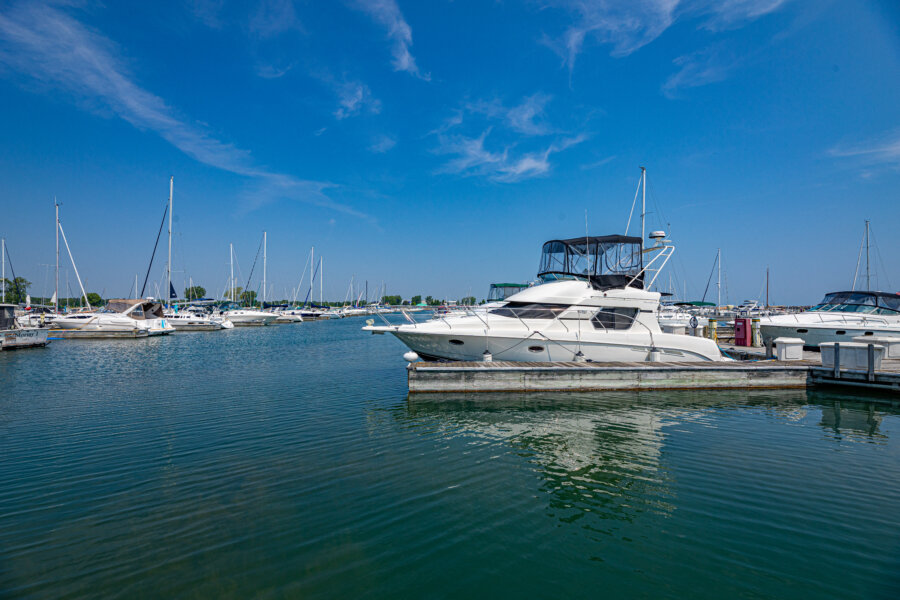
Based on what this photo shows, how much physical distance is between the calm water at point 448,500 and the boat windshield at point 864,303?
13.0m

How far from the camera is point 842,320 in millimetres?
20719

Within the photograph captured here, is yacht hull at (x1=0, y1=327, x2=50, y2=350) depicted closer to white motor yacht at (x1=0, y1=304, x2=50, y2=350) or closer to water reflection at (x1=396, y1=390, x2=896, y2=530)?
white motor yacht at (x1=0, y1=304, x2=50, y2=350)

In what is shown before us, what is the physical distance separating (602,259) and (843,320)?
1401 centimetres

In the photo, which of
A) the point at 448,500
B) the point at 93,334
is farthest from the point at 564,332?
the point at 93,334

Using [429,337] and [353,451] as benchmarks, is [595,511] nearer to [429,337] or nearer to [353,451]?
[353,451]

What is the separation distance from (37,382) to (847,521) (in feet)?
80.5

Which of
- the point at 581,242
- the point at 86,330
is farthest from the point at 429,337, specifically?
the point at 86,330

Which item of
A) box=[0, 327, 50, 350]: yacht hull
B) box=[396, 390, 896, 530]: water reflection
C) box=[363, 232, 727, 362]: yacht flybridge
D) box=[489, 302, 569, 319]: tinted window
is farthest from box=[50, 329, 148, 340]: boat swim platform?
box=[489, 302, 569, 319]: tinted window

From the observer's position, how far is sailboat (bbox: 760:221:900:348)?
66.1 ft

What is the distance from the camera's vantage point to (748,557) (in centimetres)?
508

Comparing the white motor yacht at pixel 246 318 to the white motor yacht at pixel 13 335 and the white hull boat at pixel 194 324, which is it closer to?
the white hull boat at pixel 194 324

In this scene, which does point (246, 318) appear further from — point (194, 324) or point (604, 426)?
point (604, 426)

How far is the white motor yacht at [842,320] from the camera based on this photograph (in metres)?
20.2

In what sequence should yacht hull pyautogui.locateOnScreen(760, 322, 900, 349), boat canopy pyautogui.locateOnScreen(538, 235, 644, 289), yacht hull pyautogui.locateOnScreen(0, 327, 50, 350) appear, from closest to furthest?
boat canopy pyautogui.locateOnScreen(538, 235, 644, 289), yacht hull pyautogui.locateOnScreen(760, 322, 900, 349), yacht hull pyautogui.locateOnScreen(0, 327, 50, 350)
